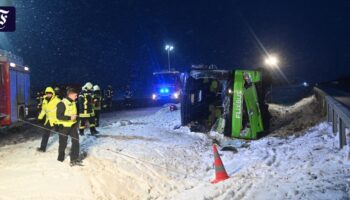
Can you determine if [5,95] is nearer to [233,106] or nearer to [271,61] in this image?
[233,106]

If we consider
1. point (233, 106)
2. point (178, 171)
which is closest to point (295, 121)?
point (233, 106)

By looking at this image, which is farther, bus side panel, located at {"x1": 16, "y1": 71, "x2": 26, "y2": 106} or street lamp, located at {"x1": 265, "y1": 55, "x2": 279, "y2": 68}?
street lamp, located at {"x1": 265, "y1": 55, "x2": 279, "y2": 68}

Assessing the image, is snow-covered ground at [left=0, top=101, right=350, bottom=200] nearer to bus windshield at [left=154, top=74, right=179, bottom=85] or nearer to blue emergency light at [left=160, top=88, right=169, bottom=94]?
bus windshield at [left=154, top=74, right=179, bottom=85]

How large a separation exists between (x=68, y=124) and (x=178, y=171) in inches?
110

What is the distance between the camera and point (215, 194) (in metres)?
6.93

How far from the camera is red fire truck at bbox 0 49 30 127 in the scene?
14.7 meters

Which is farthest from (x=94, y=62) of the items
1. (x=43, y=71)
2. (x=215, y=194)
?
(x=215, y=194)

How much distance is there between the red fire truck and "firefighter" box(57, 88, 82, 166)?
682 centimetres

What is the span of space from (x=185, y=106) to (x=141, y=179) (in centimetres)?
674

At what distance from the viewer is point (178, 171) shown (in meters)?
9.24

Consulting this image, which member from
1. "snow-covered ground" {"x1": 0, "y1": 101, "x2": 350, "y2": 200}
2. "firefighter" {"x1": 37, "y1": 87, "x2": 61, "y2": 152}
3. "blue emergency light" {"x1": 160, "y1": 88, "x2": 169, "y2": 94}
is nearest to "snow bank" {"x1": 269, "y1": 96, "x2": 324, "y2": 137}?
"snow-covered ground" {"x1": 0, "y1": 101, "x2": 350, "y2": 200}

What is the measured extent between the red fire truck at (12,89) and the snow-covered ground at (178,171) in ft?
14.4

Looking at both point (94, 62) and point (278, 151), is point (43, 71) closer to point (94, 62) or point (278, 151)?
point (94, 62)

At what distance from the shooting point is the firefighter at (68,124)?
871 centimetres
